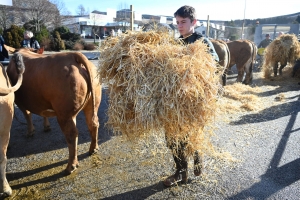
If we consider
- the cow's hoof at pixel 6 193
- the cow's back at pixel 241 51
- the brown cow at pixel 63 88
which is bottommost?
the cow's hoof at pixel 6 193

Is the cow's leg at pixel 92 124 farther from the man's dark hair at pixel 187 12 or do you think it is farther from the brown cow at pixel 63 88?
the man's dark hair at pixel 187 12

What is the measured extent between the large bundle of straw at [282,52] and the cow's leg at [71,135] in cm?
843

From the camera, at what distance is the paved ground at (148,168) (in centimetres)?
233

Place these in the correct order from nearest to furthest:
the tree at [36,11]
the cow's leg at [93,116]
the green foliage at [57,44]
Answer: the cow's leg at [93,116]
the green foliage at [57,44]
the tree at [36,11]

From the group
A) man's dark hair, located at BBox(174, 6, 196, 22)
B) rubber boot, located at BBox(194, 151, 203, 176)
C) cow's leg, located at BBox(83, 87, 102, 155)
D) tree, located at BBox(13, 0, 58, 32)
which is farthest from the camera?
tree, located at BBox(13, 0, 58, 32)

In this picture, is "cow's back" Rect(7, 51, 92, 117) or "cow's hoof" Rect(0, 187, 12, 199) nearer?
"cow's hoof" Rect(0, 187, 12, 199)

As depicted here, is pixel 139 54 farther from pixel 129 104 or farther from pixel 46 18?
pixel 46 18

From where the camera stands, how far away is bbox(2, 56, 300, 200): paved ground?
233 cm

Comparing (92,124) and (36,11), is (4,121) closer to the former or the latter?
(92,124)

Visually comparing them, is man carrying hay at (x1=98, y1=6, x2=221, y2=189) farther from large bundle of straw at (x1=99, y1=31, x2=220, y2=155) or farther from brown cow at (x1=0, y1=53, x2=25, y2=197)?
brown cow at (x1=0, y1=53, x2=25, y2=197)

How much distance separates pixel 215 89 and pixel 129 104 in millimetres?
771

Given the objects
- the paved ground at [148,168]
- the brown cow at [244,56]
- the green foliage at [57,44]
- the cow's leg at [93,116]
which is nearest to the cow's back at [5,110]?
the paved ground at [148,168]

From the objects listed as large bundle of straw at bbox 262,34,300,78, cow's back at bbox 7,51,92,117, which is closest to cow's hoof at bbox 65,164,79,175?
cow's back at bbox 7,51,92,117

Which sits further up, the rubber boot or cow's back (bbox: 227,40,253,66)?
cow's back (bbox: 227,40,253,66)
